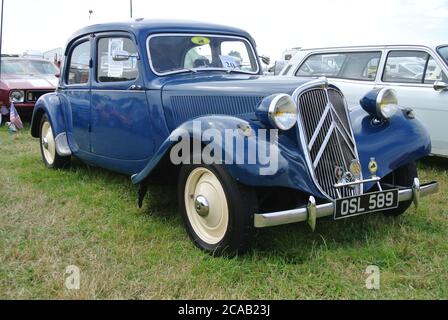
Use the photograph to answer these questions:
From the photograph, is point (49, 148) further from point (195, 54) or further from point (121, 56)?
point (195, 54)

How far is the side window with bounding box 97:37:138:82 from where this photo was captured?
3920mm

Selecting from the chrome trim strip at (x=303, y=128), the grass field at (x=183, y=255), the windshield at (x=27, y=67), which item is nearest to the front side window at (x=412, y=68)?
the grass field at (x=183, y=255)

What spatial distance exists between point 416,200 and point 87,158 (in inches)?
120

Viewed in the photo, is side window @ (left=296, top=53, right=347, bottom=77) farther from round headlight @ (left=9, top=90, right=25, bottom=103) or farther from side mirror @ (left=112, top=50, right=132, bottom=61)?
round headlight @ (left=9, top=90, right=25, bottom=103)

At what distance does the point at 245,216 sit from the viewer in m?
2.77

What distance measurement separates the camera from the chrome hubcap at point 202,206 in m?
3.03

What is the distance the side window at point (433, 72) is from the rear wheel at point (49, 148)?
167 inches

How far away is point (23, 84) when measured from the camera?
884 cm

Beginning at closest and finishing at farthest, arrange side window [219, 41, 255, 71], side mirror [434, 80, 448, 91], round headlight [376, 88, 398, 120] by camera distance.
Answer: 1. round headlight [376, 88, 398, 120]
2. side window [219, 41, 255, 71]
3. side mirror [434, 80, 448, 91]

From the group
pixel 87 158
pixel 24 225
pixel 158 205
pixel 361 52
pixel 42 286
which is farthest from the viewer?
pixel 361 52

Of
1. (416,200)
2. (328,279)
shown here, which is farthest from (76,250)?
(416,200)

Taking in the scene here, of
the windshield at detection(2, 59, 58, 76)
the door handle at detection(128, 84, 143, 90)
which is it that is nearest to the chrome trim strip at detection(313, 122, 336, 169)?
the door handle at detection(128, 84, 143, 90)

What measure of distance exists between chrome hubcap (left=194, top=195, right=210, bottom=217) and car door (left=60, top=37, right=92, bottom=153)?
1911mm

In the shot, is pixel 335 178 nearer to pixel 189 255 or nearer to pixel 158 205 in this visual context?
pixel 189 255
